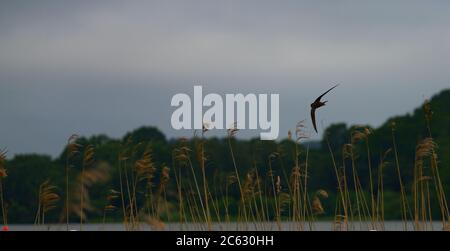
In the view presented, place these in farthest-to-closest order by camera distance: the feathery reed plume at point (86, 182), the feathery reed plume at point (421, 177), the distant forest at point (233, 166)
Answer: the distant forest at point (233, 166) → the feathery reed plume at point (421, 177) → the feathery reed plume at point (86, 182)

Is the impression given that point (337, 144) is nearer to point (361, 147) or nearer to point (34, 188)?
point (361, 147)

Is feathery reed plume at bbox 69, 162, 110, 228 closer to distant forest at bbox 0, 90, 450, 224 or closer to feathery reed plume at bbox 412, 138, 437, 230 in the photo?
feathery reed plume at bbox 412, 138, 437, 230

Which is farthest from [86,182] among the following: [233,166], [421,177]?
[233,166]

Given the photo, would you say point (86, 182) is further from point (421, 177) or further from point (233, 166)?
point (233, 166)

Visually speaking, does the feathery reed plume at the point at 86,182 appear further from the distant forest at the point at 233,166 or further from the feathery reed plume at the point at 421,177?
the distant forest at the point at 233,166

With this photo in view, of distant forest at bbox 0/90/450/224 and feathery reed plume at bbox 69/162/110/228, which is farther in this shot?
distant forest at bbox 0/90/450/224

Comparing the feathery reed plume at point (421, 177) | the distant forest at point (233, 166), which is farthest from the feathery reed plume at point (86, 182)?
the distant forest at point (233, 166)

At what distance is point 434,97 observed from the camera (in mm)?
55500

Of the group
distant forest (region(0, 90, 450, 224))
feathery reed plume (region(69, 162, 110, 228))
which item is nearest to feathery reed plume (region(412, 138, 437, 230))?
feathery reed plume (region(69, 162, 110, 228))

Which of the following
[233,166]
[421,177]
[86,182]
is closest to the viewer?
[86,182]

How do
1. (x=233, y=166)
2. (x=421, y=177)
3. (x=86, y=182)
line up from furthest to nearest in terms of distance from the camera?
(x=233, y=166) < (x=421, y=177) < (x=86, y=182)

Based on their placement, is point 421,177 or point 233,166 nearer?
point 421,177

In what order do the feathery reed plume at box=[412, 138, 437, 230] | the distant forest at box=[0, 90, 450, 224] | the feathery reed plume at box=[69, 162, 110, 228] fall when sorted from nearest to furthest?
the feathery reed plume at box=[69, 162, 110, 228] → the feathery reed plume at box=[412, 138, 437, 230] → the distant forest at box=[0, 90, 450, 224]
